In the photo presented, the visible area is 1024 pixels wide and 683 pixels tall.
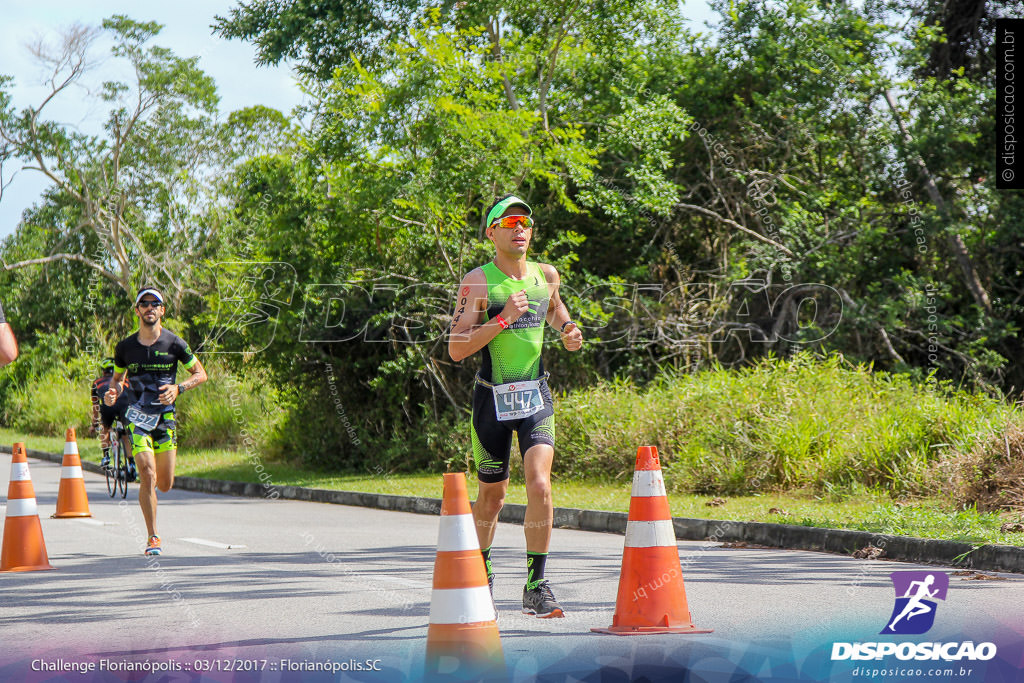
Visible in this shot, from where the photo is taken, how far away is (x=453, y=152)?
1598cm

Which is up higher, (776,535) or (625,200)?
(625,200)

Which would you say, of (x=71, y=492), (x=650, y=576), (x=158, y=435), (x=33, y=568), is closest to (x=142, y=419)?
(x=158, y=435)

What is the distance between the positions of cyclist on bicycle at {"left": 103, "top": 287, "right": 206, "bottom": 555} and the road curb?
4.33 m

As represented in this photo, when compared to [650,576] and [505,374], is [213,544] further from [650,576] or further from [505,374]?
[650,576]

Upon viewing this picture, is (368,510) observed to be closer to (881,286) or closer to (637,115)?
(637,115)

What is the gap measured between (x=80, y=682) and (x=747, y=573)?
4.82 metres

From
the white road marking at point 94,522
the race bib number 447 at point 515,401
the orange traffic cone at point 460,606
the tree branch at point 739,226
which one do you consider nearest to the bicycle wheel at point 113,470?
the white road marking at point 94,522

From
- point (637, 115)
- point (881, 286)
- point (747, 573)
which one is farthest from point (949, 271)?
point (747, 573)

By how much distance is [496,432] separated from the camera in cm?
598

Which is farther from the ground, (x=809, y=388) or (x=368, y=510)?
(x=809, y=388)

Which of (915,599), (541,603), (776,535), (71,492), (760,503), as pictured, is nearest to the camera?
(541,603)

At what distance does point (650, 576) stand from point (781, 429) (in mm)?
8434

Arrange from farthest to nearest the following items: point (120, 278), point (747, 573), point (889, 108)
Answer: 1. point (120, 278)
2. point (889, 108)
3. point (747, 573)

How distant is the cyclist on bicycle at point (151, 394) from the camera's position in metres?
9.03
